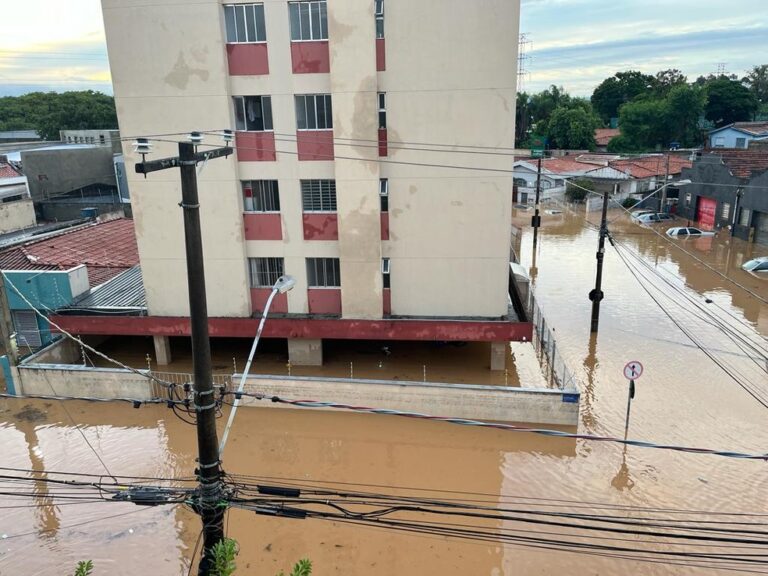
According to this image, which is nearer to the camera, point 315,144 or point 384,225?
point 315,144

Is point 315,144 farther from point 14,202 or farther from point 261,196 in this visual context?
point 14,202

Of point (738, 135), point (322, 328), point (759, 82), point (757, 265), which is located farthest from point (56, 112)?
point (759, 82)

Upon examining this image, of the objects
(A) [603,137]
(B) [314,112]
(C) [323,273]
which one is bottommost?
(C) [323,273]

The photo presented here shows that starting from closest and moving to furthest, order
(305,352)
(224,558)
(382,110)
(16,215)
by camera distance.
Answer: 1. (224,558)
2. (382,110)
3. (305,352)
4. (16,215)

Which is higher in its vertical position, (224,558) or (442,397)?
(224,558)

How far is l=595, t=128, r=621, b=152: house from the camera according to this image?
83438 millimetres

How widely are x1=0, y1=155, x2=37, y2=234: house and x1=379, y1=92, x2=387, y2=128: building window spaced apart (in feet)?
90.4

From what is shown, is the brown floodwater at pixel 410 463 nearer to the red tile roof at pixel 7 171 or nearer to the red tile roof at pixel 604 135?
the red tile roof at pixel 7 171

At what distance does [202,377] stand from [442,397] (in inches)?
430

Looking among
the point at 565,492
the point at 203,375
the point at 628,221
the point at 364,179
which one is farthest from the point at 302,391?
the point at 628,221

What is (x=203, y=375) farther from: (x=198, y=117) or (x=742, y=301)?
(x=742, y=301)

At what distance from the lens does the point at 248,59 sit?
1833 cm

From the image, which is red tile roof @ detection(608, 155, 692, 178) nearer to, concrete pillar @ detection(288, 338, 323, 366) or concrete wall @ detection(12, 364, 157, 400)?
concrete pillar @ detection(288, 338, 323, 366)

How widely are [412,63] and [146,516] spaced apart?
14895mm
